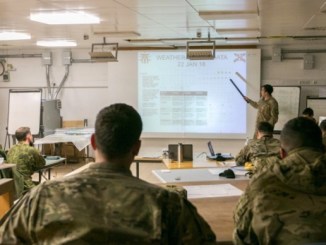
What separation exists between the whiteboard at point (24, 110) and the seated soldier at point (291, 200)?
7.40 m

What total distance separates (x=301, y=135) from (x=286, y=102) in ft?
22.5

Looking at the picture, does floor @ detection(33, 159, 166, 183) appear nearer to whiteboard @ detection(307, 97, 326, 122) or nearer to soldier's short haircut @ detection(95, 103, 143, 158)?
whiteboard @ detection(307, 97, 326, 122)

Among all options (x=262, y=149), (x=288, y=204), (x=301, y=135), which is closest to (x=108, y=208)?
→ (x=288, y=204)

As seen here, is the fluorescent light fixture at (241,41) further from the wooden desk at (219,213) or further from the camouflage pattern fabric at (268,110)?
the wooden desk at (219,213)

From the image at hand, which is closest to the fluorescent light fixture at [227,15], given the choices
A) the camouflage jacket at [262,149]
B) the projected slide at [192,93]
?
the camouflage jacket at [262,149]

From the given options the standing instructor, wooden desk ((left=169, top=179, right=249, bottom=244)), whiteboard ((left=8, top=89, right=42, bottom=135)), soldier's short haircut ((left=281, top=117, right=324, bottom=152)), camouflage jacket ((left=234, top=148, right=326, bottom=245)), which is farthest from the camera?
whiteboard ((left=8, top=89, right=42, bottom=135))

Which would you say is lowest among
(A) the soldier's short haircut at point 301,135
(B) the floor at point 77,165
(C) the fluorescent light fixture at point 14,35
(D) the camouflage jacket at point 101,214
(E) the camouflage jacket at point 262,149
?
(B) the floor at point 77,165

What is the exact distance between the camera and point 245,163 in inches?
196

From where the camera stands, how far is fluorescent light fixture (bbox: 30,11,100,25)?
4684 mm

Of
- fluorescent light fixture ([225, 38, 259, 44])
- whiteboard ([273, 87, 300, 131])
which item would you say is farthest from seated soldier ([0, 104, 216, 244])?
whiteboard ([273, 87, 300, 131])

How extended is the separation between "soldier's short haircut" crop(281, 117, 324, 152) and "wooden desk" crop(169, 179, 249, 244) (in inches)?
22.3

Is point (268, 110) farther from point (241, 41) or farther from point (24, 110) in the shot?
point (24, 110)

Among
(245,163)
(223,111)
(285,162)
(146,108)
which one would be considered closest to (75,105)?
(146,108)

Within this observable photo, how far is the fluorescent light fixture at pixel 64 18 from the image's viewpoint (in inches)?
184
